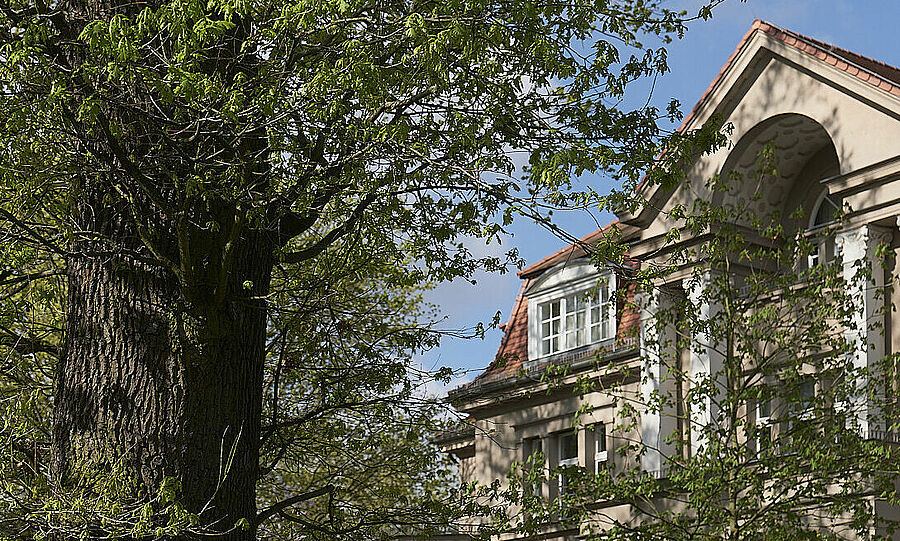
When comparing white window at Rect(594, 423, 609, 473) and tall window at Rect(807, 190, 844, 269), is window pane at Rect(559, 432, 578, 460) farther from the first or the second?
tall window at Rect(807, 190, 844, 269)

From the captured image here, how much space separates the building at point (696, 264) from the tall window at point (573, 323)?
0.03m

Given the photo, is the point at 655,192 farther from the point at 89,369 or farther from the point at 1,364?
the point at 89,369

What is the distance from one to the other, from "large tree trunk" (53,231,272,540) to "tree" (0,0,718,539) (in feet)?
0.05

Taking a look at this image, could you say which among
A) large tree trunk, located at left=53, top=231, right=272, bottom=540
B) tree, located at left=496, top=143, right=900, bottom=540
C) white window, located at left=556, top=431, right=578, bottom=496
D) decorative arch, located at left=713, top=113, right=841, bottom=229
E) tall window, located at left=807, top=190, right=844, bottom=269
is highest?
decorative arch, located at left=713, top=113, right=841, bottom=229

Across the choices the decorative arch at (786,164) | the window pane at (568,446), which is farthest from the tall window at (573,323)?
the decorative arch at (786,164)

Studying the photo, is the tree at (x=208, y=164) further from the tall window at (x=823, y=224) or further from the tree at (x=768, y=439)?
the tall window at (x=823, y=224)

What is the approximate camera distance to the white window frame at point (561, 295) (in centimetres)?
2711

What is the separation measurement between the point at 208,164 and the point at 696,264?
36.2 ft

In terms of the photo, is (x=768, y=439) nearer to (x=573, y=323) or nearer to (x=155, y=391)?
(x=155, y=391)

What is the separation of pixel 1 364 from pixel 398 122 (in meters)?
5.35

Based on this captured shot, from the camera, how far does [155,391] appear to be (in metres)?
8.55

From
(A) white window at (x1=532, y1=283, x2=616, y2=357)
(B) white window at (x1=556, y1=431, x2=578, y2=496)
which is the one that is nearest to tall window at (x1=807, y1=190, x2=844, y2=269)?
(A) white window at (x1=532, y1=283, x2=616, y2=357)

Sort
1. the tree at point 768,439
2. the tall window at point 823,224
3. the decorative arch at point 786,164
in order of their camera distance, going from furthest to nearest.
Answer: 1. the decorative arch at point 786,164
2. the tall window at point 823,224
3. the tree at point 768,439

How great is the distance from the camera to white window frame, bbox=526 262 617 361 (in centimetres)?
2711
